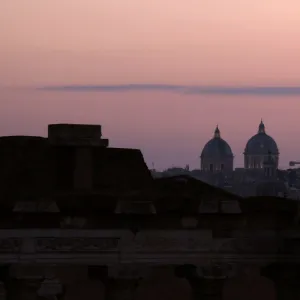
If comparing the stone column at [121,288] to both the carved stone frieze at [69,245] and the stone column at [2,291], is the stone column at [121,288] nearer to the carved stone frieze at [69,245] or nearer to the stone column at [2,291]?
the carved stone frieze at [69,245]

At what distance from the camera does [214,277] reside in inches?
608

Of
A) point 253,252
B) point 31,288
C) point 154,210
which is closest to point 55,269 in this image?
point 31,288

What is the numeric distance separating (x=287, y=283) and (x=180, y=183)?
2.32 m

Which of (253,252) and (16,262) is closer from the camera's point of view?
(16,262)

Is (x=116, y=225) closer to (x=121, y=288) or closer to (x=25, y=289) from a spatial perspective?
(x=121, y=288)

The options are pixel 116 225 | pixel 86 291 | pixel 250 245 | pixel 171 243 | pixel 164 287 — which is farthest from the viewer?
pixel 164 287

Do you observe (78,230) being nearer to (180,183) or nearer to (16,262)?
(16,262)

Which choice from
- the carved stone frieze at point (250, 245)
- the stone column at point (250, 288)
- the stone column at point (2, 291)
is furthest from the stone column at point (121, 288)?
the stone column at point (250, 288)

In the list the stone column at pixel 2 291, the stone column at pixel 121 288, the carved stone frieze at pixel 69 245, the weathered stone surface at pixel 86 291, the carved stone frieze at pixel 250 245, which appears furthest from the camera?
the weathered stone surface at pixel 86 291

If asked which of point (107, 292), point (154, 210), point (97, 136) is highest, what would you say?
point (97, 136)

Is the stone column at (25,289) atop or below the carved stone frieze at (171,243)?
below

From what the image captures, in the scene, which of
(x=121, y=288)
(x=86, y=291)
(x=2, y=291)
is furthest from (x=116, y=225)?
(x=86, y=291)

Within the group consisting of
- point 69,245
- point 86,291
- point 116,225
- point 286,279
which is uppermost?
point 116,225

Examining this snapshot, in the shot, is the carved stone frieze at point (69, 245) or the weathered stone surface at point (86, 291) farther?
the weathered stone surface at point (86, 291)
